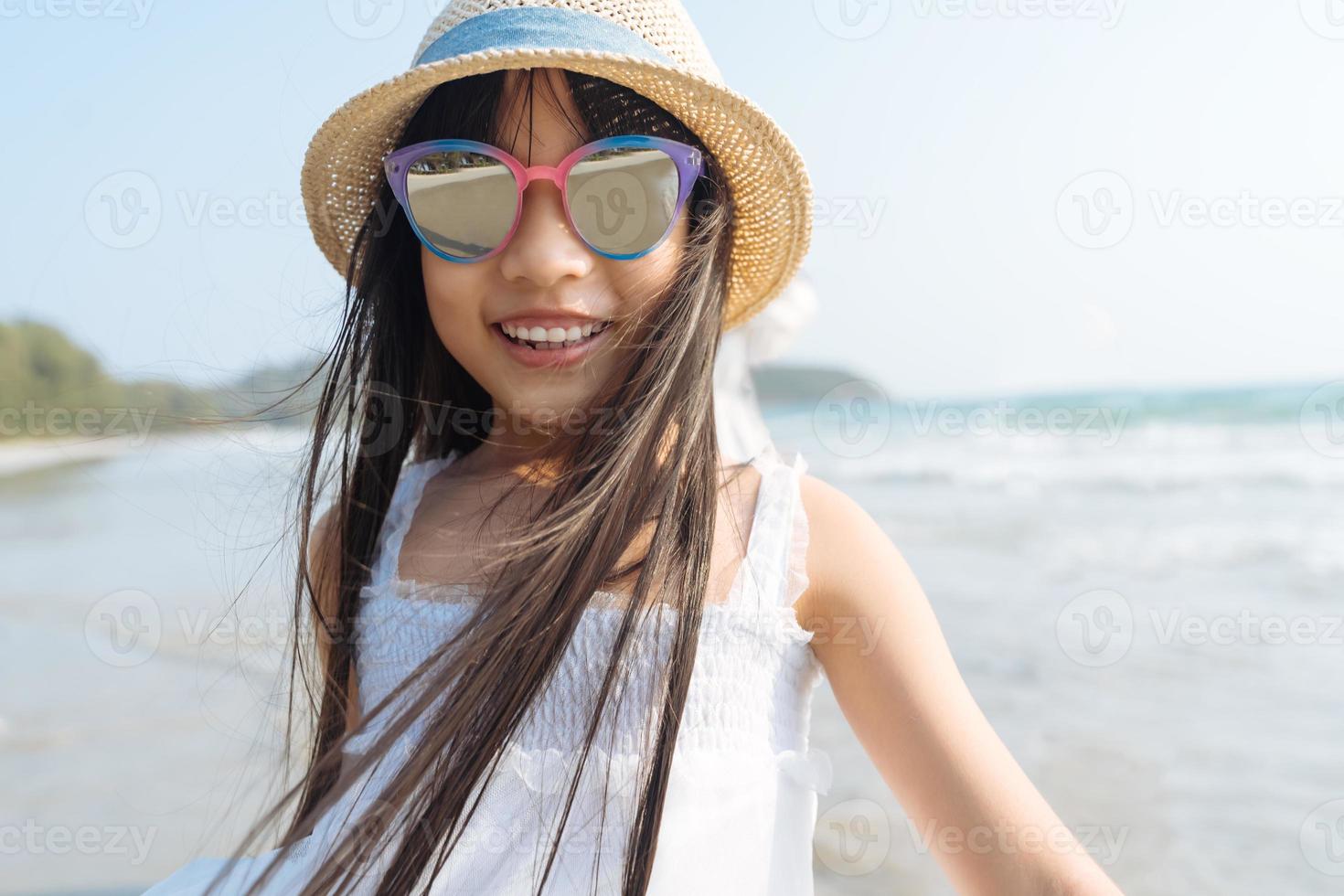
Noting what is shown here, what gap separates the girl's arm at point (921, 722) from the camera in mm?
1023

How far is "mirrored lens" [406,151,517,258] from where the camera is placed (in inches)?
49.3

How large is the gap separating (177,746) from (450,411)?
8.68ft

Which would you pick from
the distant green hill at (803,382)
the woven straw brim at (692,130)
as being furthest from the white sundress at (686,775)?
the distant green hill at (803,382)

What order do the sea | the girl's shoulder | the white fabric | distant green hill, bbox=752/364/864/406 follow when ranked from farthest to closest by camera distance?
distant green hill, bbox=752/364/864/406 → the white fabric → the sea → the girl's shoulder

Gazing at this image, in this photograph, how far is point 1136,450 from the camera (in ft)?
41.1

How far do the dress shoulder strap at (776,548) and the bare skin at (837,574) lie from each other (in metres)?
0.01

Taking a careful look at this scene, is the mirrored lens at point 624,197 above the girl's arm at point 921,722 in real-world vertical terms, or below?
above

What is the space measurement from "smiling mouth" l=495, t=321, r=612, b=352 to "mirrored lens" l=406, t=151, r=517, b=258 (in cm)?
12

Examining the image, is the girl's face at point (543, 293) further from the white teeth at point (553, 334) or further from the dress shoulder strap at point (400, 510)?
the dress shoulder strap at point (400, 510)

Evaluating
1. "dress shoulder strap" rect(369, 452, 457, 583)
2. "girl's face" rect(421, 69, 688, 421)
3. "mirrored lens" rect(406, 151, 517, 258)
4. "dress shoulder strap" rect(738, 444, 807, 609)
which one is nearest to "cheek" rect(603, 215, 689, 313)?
"girl's face" rect(421, 69, 688, 421)

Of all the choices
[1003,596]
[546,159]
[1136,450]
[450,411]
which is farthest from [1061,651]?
[1136,450]

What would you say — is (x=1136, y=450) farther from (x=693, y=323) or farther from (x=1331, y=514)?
(x=693, y=323)

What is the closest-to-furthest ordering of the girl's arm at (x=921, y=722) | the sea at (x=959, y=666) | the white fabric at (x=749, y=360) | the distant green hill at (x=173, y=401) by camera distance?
the girl's arm at (x=921, y=722) < the distant green hill at (x=173, y=401) < the sea at (x=959, y=666) < the white fabric at (x=749, y=360)

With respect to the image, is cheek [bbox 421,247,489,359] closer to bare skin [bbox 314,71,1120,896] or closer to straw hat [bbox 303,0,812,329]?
bare skin [bbox 314,71,1120,896]
